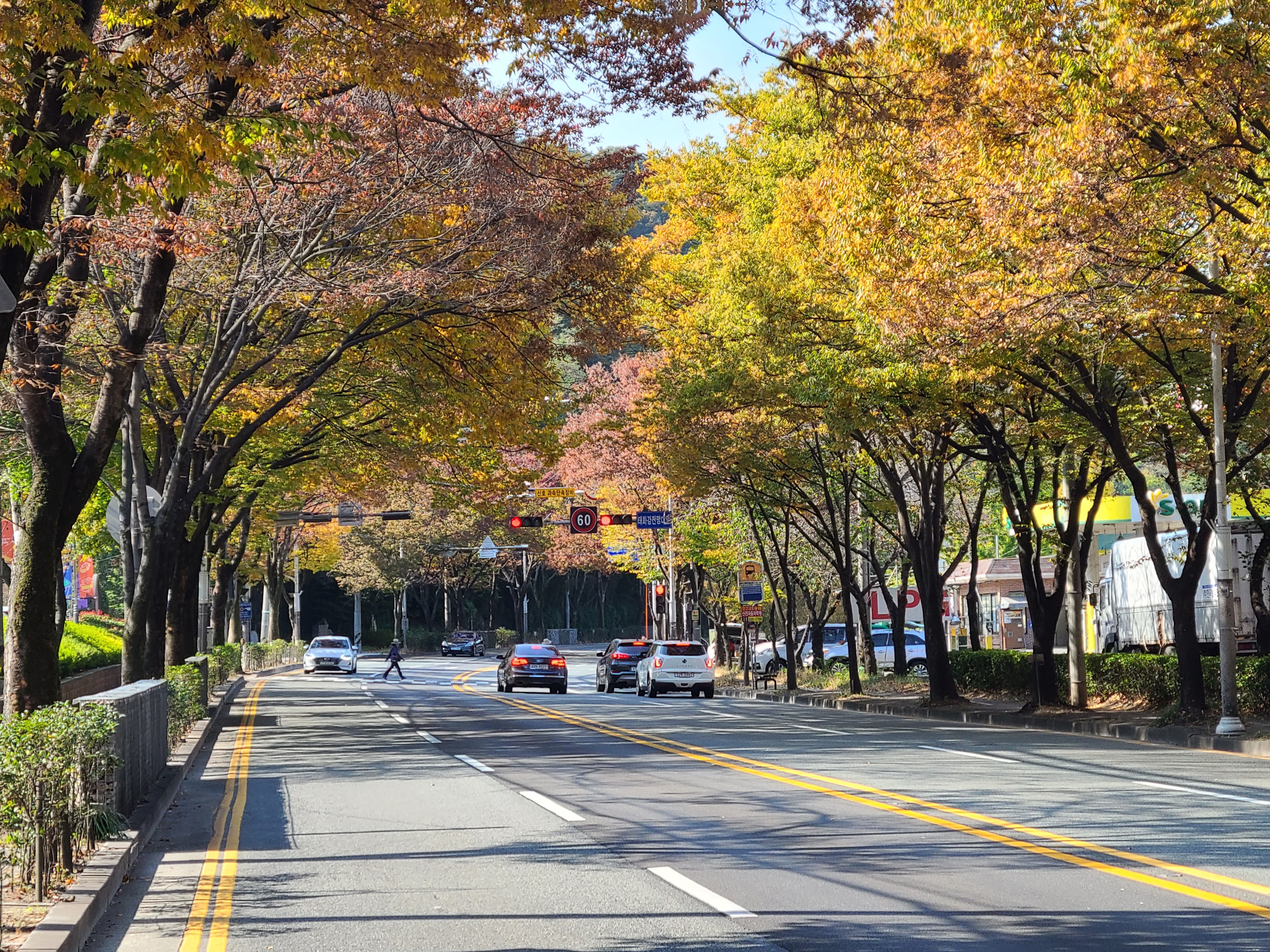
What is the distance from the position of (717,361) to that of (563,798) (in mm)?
15189

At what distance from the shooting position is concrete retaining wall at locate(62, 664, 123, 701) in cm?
2617

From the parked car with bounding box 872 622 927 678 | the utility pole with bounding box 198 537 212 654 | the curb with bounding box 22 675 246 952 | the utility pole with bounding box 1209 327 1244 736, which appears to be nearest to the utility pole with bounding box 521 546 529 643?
the parked car with bounding box 872 622 927 678

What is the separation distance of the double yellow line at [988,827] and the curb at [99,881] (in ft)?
2.13

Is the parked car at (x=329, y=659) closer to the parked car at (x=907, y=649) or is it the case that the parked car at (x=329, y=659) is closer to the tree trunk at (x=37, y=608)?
the parked car at (x=907, y=649)

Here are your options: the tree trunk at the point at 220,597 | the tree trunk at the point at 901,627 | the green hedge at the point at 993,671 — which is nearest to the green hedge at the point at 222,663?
the tree trunk at the point at 220,597

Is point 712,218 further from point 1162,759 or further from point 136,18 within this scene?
point 136,18

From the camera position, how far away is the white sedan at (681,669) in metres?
38.1

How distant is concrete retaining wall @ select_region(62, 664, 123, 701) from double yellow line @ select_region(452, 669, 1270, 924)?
1231 centimetres

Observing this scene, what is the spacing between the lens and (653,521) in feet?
155

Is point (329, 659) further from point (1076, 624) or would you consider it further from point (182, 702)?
point (182, 702)

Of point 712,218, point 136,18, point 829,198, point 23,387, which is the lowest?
point 23,387

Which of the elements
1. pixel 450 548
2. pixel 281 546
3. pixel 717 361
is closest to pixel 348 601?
pixel 450 548

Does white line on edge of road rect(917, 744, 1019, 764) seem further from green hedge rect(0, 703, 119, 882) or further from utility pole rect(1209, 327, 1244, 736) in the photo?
green hedge rect(0, 703, 119, 882)

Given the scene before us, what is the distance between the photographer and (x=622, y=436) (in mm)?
41375
